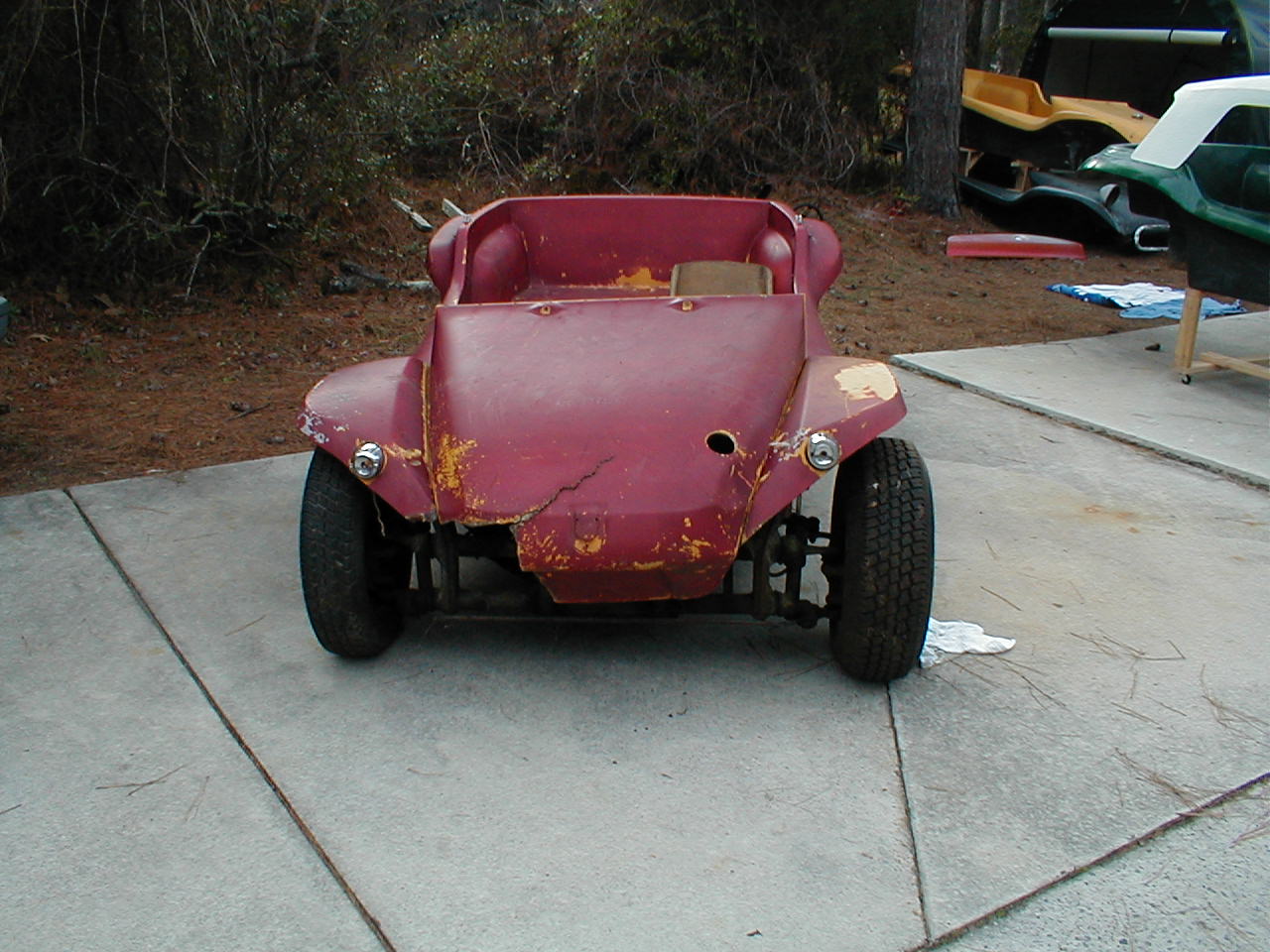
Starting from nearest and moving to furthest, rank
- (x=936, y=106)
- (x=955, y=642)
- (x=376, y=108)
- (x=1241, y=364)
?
(x=955, y=642), (x=1241, y=364), (x=376, y=108), (x=936, y=106)

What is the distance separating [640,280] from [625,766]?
2.48m

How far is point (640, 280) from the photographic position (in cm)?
475

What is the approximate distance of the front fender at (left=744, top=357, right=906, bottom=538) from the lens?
9.43 ft

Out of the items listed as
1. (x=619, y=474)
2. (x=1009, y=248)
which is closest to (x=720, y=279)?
(x=619, y=474)

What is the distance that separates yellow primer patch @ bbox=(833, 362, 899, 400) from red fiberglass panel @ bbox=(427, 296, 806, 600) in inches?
6.1

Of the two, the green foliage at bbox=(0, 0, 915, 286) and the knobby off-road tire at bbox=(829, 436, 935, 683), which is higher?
the green foliage at bbox=(0, 0, 915, 286)

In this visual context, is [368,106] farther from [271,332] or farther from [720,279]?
[720,279]

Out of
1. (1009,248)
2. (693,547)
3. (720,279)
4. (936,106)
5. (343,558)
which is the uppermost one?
(936,106)

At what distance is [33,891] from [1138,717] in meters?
2.58

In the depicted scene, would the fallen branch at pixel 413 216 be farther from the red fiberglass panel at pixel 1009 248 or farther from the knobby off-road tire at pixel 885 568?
the knobby off-road tire at pixel 885 568

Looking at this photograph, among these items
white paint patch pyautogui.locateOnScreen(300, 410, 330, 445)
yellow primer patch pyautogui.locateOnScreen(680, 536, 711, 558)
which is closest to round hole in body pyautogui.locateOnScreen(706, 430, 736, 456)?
yellow primer patch pyautogui.locateOnScreen(680, 536, 711, 558)

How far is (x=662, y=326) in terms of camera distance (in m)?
3.39

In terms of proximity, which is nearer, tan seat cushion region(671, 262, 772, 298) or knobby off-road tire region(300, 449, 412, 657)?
knobby off-road tire region(300, 449, 412, 657)

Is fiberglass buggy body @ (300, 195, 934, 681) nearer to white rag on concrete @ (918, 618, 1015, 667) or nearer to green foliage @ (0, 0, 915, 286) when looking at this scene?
white rag on concrete @ (918, 618, 1015, 667)
